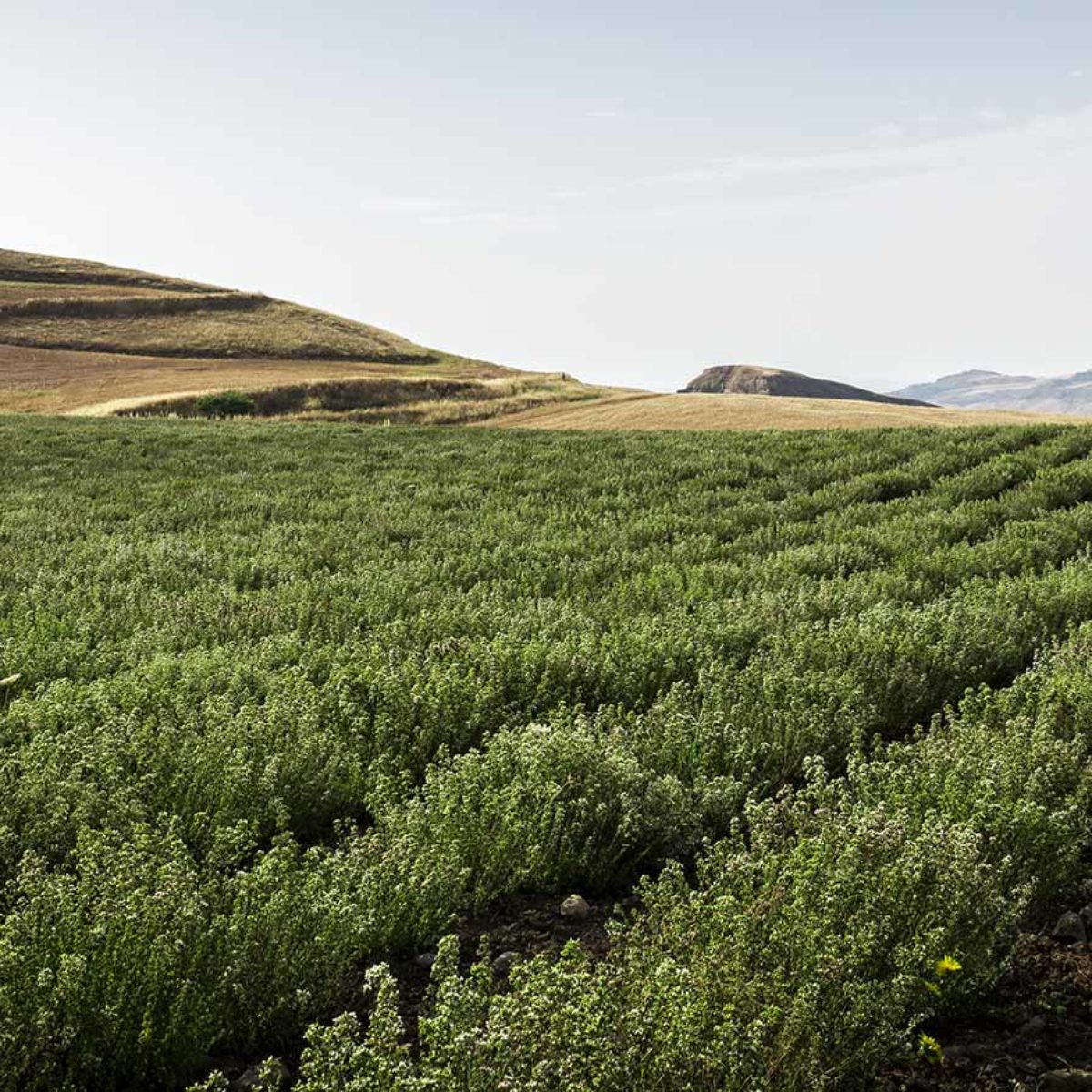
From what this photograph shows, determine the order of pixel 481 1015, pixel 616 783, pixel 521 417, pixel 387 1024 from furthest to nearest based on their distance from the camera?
pixel 521 417 < pixel 616 783 < pixel 481 1015 < pixel 387 1024

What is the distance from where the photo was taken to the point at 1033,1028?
2801 mm

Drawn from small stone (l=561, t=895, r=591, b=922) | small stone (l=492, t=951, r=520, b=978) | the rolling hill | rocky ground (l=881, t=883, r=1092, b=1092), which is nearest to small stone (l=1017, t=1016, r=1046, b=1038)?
rocky ground (l=881, t=883, r=1092, b=1092)

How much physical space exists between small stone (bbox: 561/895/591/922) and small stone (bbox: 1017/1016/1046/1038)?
1439mm

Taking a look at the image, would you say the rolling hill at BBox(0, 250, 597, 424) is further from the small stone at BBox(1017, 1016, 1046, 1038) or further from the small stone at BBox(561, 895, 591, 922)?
the small stone at BBox(1017, 1016, 1046, 1038)

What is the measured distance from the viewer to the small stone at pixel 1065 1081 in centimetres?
249

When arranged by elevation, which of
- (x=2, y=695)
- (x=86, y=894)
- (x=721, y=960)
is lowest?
(x=2, y=695)

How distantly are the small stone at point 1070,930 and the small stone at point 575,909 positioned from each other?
1645 millimetres

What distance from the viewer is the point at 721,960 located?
2588 mm

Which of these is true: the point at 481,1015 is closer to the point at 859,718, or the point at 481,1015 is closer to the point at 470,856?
the point at 470,856

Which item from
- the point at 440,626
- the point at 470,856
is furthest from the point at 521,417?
the point at 470,856

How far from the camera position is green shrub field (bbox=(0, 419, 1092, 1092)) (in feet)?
8.08

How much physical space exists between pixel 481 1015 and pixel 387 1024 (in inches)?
16.5

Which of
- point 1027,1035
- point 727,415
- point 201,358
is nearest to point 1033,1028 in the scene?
point 1027,1035

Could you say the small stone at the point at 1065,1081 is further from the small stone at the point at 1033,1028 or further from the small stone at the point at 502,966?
the small stone at the point at 502,966
